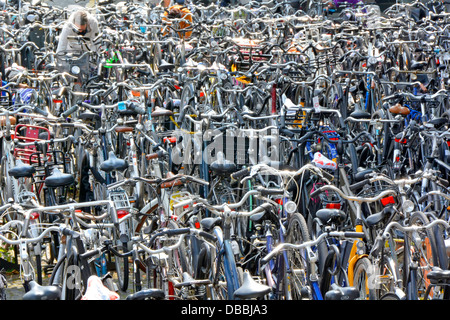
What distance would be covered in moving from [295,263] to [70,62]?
333 inches

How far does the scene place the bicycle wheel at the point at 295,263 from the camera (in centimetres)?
622

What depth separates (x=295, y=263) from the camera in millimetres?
6609

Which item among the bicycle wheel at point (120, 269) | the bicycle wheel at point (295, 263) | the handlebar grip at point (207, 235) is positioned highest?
the handlebar grip at point (207, 235)

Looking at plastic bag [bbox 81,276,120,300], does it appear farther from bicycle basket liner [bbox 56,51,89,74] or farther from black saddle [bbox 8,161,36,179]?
bicycle basket liner [bbox 56,51,89,74]

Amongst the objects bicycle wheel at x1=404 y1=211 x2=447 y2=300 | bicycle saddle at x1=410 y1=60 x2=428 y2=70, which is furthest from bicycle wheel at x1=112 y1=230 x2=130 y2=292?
bicycle saddle at x1=410 y1=60 x2=428 y2=70

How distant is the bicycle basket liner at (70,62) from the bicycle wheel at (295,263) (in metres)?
8.16

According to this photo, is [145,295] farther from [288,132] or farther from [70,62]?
[70,62]

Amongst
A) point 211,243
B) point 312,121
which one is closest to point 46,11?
point 312,121

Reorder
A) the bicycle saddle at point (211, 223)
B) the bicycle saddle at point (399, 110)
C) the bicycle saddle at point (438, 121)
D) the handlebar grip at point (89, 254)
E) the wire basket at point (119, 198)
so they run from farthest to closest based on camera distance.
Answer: the bicycle saddle at point (399, 110)
the bicycle saddle at point (438, 121)
the wire basket at point (119, 198)
the bicycle saddle at point (211, 223)
the handlebar grip at point (89, 254)

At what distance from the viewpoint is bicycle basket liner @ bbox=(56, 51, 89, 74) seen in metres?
13.9

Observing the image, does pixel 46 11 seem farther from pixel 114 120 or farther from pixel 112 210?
pixel 112 210

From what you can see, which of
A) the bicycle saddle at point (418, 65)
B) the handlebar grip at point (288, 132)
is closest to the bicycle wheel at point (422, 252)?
the handlebar grip at point (288, 132)

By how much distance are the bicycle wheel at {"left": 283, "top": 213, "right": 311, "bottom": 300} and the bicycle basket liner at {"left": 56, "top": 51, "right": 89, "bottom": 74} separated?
8.16 m

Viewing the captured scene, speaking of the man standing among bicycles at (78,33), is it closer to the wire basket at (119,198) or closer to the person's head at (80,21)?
the person's head at (80,21)
